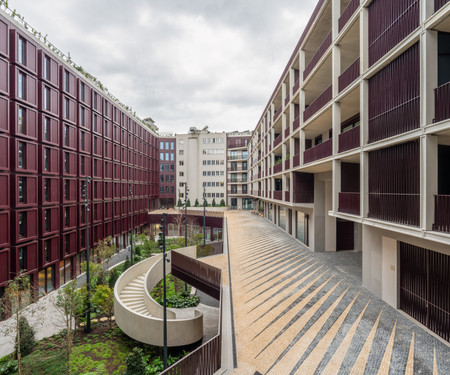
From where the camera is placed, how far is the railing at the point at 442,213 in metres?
7.29

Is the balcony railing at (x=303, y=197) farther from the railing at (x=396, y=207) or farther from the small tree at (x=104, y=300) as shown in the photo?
the small tree at (x=104, y=300)

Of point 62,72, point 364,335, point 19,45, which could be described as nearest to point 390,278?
point 364,335

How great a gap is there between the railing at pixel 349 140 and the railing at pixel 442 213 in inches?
190

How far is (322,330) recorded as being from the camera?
8.45m

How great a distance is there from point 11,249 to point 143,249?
15.4 meters

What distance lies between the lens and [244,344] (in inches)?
309

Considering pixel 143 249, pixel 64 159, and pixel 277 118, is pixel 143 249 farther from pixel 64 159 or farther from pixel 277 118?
pixel 277 118

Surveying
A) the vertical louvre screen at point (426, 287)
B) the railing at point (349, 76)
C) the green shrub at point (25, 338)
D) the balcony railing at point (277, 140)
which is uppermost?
the railing at point (349, 76)

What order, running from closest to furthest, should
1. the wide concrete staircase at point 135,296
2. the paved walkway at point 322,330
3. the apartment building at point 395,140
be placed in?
the paved walkway at point 322,330 < the apartment building at point 395,140 < the wide concrete staircase at point 135,296

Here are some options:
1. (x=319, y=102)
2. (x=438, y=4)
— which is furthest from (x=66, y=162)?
(x=438, y=4)

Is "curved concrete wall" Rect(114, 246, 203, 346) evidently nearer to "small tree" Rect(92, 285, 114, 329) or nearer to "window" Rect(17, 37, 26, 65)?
"small tree" Rect(92, 285, 114, 329)

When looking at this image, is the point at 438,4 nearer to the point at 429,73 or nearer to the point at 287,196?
the point at 429,73

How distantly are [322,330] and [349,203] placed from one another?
656 centimetres

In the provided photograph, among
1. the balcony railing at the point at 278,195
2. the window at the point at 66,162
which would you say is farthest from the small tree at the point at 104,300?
the balcony railing at the point at 278,195
